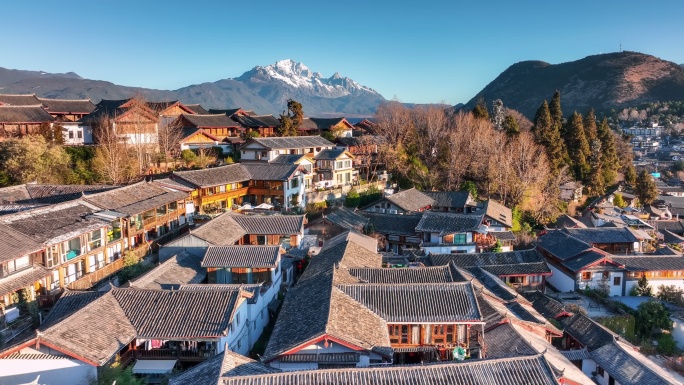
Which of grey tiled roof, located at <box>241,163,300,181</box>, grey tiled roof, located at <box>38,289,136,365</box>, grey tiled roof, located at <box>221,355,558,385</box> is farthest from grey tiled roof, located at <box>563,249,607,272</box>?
grey tiled roof, located at <box>38,289,136,365</box>

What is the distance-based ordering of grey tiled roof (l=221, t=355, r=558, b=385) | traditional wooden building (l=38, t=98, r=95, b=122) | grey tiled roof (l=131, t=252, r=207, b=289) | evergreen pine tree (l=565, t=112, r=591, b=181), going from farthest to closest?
evergreen pine tree (l=565, t=112, r=591, b=181), traditional wooden building (l=38, t=98, r=95, b=122), grey tiled roof (l=131, t=252, r=207, b=289), grey tiled roof (l=221, t=355, r=558, b=385)

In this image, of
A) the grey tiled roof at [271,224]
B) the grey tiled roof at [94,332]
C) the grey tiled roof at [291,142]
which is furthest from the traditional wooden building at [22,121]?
the grey tiled roof at [94,332]

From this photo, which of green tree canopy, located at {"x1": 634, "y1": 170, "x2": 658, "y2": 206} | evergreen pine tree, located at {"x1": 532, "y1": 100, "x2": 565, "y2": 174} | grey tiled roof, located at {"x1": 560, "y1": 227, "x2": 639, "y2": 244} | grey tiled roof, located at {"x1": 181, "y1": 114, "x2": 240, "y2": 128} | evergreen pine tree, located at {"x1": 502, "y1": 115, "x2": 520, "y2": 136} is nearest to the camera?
grey tiled roof, located at {"x1": 560, "y1": 227, "x2": 639, "y2": 244}

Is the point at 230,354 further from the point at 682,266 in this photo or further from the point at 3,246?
the point at 682,266

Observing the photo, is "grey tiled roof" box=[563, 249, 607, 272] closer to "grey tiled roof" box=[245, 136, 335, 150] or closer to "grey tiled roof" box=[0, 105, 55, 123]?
"grey tiled roof" box=[245, 136, 335, 150]

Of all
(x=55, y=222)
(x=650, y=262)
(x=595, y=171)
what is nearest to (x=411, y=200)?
(x=650, y=262)

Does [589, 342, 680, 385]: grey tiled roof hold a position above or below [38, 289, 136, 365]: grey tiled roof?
below

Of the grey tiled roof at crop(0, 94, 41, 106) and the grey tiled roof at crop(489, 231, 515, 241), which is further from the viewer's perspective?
the grey tiled roof at crop(0, 94, 41, 106)

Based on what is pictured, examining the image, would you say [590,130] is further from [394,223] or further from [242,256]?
[242,256]
